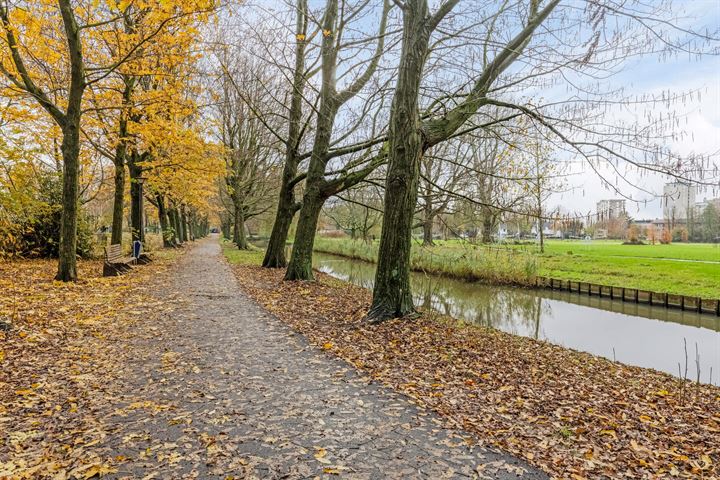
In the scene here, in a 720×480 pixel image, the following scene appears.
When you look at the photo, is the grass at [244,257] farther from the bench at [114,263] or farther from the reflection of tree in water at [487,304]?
the reflection of tree in water at [487,304]

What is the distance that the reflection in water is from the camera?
9586 mm

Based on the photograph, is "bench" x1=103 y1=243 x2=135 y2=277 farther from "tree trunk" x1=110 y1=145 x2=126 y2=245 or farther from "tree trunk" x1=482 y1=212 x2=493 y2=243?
"tree trunk" x1=482 y1=212 x2=493 y2=243

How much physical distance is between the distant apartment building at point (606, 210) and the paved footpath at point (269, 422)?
4.29 meters

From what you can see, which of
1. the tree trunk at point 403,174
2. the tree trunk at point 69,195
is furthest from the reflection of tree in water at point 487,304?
the tree trunk at point 69,195

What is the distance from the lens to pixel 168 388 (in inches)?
179

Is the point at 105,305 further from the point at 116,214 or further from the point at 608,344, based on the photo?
the point at 608,344

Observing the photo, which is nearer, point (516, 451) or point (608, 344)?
point (516, 451)

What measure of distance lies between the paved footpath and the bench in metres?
6.63

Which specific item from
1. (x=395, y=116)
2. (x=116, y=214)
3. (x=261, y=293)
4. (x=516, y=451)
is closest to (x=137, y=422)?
(x=516, y=451)

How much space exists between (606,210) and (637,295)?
499 inches

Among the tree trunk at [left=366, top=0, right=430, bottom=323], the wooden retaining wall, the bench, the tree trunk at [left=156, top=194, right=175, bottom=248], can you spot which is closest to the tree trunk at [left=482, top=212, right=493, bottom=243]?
the tree trunk at [left=366, top=0, right=430, bottom=323]

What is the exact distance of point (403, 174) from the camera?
24.0 feet

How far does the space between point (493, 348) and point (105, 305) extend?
23.2 ft

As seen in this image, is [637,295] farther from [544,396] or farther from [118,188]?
[118,188]
